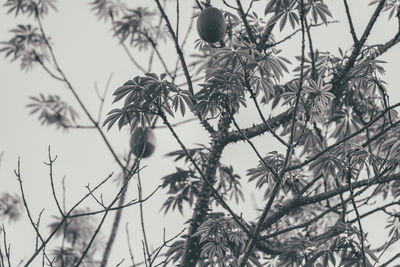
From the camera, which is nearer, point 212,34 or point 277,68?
point 277,68

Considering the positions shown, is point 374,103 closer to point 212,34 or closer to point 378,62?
point 378,62

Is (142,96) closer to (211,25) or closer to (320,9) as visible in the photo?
(211,25)

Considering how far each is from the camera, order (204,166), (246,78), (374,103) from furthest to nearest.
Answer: (374,103)
(204,166)
(246,78)

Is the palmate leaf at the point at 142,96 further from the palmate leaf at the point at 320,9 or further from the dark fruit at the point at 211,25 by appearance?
the palmate leaf at the point at 320,9

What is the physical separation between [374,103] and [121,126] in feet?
Result: 8.98

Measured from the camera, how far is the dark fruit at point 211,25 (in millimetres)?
3801

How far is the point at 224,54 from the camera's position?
3314mm

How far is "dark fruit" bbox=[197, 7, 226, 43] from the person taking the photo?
3801 mm

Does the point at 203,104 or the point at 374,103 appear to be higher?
the point at 374,103

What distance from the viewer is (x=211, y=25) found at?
380 centimetres

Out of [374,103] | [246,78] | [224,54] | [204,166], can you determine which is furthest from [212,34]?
[374,103]

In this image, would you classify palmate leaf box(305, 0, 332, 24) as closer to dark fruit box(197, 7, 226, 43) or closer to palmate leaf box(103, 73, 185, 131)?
dark fruit box(197, 7, 226, 43)

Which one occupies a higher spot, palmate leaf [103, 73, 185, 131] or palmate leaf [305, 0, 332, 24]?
palmate leaf [305, 0, 332, 24]

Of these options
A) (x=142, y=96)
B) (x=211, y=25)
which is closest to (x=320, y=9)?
(x=211, y=25)
